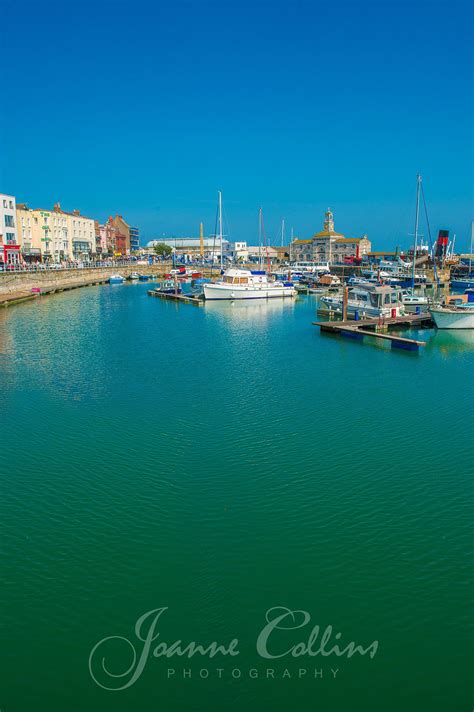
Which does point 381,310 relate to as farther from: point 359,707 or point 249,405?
point 359,707

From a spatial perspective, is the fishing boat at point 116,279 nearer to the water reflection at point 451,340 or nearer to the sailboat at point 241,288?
the sailboat at point 241,288

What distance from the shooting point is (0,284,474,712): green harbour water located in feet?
28.1

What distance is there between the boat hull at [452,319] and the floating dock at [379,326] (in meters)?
1.46

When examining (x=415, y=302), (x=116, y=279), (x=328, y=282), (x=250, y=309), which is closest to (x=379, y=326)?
(x=415, y=302)

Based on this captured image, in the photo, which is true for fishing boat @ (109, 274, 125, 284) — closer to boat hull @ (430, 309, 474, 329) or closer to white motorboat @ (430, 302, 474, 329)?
white motorboat @ (430, 302, 474, 329)

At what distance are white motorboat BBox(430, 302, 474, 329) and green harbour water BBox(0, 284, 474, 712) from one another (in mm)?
15379

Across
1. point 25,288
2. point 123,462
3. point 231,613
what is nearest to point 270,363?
point 123,462

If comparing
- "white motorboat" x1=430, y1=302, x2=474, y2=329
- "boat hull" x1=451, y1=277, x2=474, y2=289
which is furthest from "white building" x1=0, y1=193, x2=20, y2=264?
"boat hull" x1=451, y1=277, x2=474, y2=289

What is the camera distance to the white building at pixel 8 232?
76.1 m

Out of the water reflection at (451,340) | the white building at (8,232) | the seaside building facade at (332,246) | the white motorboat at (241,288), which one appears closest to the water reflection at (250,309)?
the white motorboat at (241,288)

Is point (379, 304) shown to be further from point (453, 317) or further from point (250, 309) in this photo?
point (250, 309)

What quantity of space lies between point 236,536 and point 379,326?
30782 millimetres

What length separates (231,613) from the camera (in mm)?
9812

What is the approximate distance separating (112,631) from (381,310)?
36.7 m
